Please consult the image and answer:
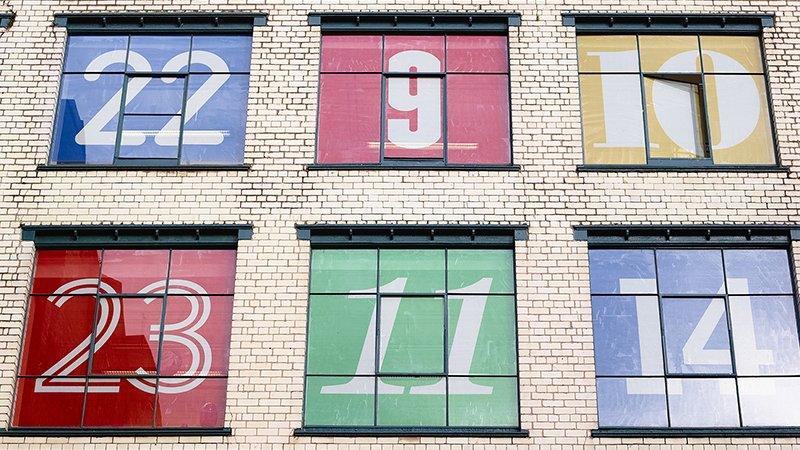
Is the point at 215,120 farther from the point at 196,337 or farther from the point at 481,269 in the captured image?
the point at 481,269

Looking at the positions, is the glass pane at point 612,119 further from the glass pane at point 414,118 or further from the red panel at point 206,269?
the red panel at point 206,269

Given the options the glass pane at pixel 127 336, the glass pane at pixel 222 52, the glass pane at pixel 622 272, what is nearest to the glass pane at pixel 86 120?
the glass pane at pixel 222 52

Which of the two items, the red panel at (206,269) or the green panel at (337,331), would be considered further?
the red panel at (206,269)

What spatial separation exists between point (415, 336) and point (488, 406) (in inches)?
52.2

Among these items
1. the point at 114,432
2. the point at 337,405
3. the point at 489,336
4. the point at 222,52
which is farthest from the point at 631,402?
the point at 222,52

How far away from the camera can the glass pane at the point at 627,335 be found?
13445 mm

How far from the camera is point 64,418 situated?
1323cm

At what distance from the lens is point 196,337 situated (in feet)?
44.8

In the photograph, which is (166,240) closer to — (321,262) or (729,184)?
(321,262)

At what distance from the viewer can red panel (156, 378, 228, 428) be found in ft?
43.4

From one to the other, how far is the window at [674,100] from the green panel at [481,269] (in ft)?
6.57

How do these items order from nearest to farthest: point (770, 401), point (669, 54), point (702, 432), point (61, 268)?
1. point (702, 432)
2. point (770, 401)
3. point (61, 268)
4. point (669, 54)

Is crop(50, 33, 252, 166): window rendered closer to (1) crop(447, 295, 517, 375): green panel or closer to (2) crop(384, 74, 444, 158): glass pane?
(2) crop(384, 74, 444, 158): glass pane

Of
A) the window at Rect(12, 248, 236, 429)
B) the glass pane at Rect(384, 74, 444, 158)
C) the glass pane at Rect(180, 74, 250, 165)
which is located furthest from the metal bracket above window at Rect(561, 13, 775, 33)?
the window at Rect(12, 248, 236, 429)
